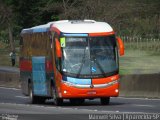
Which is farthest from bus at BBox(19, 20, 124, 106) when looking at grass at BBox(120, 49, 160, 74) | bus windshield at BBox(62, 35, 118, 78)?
grass at BBox(120, 49, 160, 74)

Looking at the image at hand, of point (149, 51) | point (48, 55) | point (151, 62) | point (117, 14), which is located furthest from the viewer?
point (117, 14)

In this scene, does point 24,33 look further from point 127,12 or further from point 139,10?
point 139,10

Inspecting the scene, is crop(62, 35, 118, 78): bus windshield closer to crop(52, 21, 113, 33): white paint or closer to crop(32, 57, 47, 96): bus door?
crop(52, 21, 113, 33): white paint

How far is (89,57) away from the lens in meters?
27.6

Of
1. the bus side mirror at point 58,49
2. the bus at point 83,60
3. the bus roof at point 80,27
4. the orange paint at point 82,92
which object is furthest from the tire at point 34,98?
the bus side mirror at point 58,49

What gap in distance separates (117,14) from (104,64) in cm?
3213

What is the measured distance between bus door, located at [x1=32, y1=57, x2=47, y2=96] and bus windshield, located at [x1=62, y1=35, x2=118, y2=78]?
8.84 feet

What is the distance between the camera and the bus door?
30.1 meters

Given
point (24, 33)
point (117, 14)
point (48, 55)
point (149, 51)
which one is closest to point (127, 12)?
point (117, 14)

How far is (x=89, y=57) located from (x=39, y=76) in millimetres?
3965

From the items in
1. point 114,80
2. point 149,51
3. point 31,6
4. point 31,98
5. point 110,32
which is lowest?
point 31,6

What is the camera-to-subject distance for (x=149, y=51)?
54.4 m

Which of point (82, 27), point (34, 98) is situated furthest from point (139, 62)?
point (82, 27)

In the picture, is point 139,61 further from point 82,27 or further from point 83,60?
point 83,60
